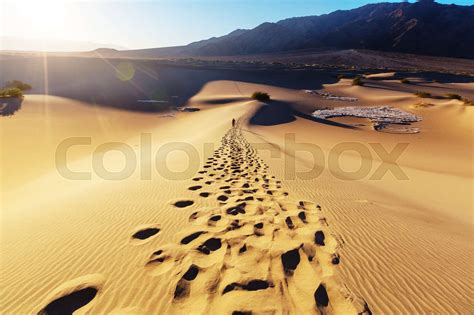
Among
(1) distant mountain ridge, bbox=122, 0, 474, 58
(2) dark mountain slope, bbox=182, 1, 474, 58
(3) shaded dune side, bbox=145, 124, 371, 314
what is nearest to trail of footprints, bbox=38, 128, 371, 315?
(3) shaded dune side, bbox=145, 124, 371, 314

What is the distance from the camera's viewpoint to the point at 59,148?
1162 cm

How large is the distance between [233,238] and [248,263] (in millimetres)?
571

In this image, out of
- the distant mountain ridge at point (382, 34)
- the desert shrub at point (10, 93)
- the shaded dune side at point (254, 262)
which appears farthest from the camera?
the distant mountain ridge at point (382, 34)

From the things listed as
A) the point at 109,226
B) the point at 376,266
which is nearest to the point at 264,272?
the point at 376,266

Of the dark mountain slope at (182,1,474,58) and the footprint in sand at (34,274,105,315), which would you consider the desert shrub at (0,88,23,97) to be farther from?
the dark mountain slope at (182,1,474,58)

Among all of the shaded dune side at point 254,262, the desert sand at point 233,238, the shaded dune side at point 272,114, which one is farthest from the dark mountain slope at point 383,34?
the shaded dune side at point 254,262

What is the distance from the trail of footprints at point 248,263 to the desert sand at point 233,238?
0.02 m

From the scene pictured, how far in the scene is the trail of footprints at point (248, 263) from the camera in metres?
2.78

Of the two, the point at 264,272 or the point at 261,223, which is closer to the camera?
the point at 264,272

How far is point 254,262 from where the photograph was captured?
3395mm

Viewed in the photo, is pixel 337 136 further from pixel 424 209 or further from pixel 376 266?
pixel 376 266

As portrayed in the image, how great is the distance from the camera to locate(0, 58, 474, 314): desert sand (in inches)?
114

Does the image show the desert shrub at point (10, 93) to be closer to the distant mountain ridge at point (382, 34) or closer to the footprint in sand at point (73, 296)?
the footprint in sand at point (73, 296)

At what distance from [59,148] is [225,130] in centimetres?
754
